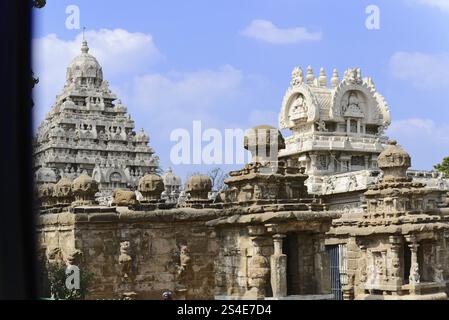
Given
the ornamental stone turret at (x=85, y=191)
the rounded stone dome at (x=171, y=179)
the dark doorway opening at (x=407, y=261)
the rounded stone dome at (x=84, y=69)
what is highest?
the rounded stone dome at (x=84, y=69)

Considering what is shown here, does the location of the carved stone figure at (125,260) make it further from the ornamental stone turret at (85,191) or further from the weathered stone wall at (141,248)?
the ornamental stone turret at (85,191)

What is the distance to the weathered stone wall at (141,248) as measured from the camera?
13711mm

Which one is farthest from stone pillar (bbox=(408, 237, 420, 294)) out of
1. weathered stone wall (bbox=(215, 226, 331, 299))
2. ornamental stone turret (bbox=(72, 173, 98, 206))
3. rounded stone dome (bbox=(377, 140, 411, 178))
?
ornamental stone turret (bbox=(72, 173, 98, 206))

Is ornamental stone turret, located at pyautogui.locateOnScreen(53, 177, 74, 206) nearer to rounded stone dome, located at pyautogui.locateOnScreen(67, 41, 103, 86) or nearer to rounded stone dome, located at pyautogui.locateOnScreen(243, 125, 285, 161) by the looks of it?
rounded stone dome, located at pyautogui.locateOnScreen(243, 125, 285, 161)

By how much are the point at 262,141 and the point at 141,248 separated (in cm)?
342

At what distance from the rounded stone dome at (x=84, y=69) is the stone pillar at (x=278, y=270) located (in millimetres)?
35581

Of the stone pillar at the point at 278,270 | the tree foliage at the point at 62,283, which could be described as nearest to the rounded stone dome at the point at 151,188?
the tree foliage at the point at 62,283

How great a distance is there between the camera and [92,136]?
4316 cm

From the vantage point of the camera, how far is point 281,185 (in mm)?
12125

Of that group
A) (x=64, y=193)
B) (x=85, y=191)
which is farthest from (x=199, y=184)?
(x=64, y=193)

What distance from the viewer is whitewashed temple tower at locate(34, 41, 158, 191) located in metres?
42.0

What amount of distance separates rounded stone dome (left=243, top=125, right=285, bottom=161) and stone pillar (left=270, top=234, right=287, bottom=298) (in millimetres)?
1381
